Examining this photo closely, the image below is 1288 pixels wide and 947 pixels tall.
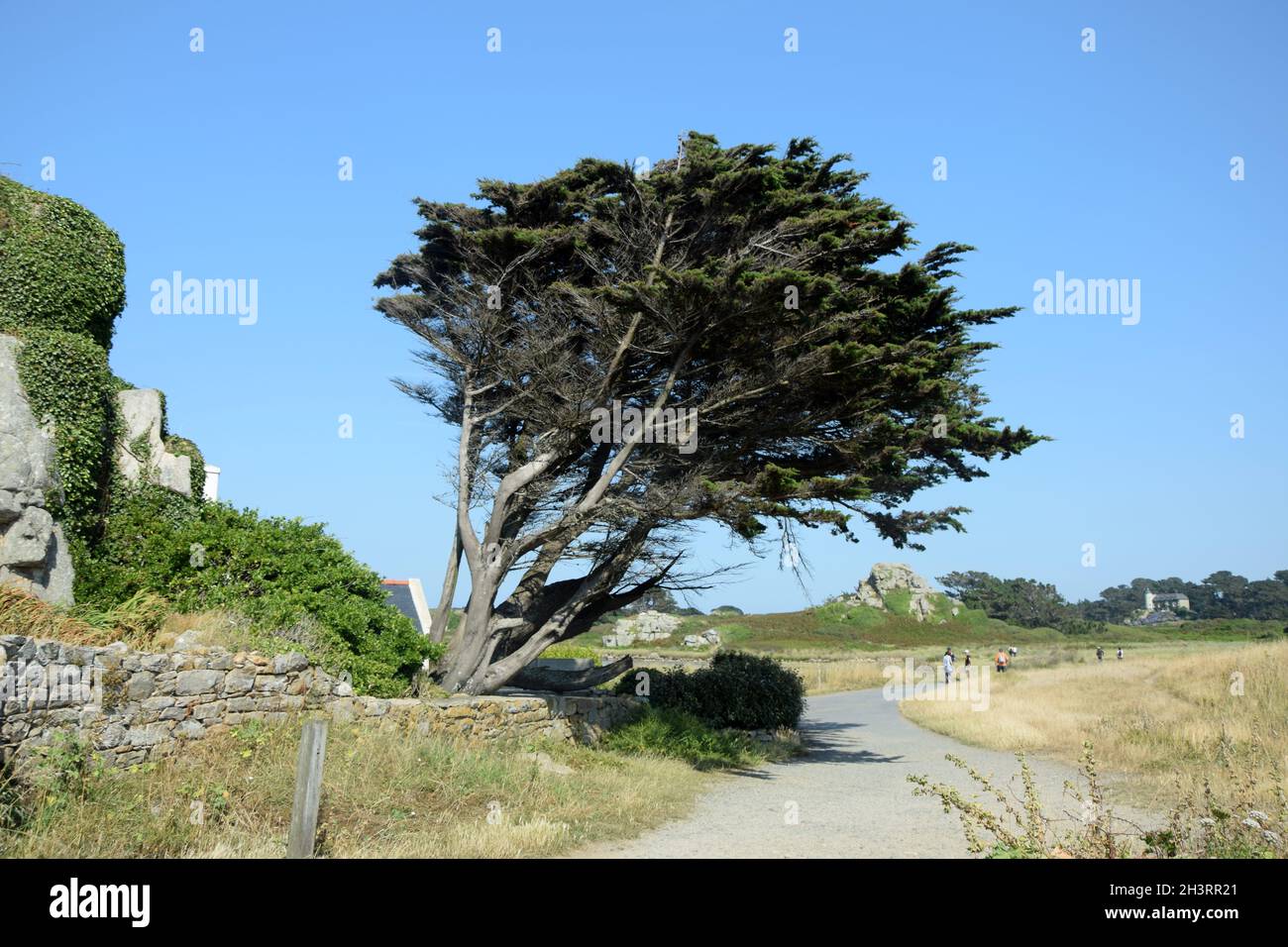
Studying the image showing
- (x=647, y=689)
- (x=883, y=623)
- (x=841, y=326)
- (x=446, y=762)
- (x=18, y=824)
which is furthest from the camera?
(x=883, y=623)

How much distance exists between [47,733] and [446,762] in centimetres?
399

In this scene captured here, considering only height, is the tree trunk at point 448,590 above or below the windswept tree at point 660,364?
below

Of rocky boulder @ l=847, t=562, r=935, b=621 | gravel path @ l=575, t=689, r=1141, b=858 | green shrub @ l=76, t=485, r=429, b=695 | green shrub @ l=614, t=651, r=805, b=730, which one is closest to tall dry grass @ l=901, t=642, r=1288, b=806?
gravel path @ l=575, t=689, r=1141, b=858

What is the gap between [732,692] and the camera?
1883 centimetres

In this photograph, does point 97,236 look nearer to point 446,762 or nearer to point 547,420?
point 547,420

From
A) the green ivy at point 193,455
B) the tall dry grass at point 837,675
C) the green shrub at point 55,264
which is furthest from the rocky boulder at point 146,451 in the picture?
the tall dry grass at point 837,675

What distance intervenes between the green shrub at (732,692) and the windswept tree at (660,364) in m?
3.18

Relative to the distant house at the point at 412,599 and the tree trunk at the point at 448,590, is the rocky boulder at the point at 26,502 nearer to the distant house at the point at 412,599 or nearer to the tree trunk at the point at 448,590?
the tree trunk at the point at 448,590

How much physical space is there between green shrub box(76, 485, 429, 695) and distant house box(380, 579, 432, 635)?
14659 mm

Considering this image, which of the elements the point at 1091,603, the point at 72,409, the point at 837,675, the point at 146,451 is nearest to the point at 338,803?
the point at 72,409

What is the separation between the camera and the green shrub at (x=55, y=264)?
11953mm

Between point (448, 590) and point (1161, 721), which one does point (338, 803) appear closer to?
point (448, 590)
